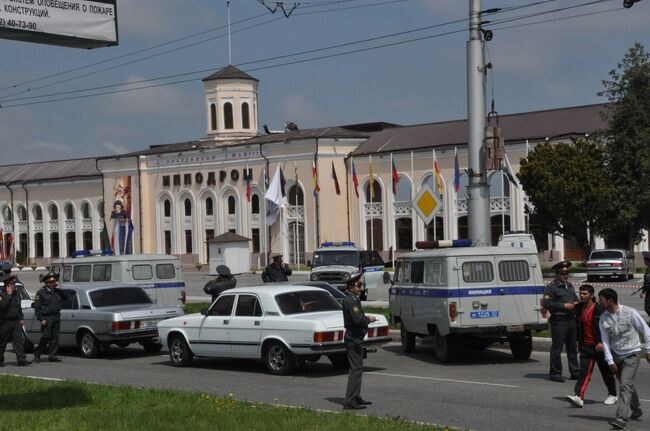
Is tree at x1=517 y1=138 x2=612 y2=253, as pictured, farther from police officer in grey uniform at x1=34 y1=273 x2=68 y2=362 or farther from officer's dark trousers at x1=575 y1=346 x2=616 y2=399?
officer's dark trousers at x1=575 y1=346 x2=616 y2=399

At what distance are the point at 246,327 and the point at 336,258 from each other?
67.4 ft

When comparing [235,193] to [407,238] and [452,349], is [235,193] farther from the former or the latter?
[452,349]

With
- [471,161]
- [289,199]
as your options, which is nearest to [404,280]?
[471,161]

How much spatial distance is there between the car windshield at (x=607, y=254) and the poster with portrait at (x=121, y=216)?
48.1 meters

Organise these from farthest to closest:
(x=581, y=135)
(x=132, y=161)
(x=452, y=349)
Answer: (x=132, y=161) < (x=581, y=135) < (x=452, y=349)

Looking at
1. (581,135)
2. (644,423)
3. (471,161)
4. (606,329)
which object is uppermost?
(581,135)

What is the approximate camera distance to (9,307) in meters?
20.8

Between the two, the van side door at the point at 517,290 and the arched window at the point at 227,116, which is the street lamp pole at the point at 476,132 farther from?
the arched window at the point at 227,116

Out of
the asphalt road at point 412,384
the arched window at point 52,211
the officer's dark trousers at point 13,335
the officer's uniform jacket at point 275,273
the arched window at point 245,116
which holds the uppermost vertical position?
the arched window at point 245,116

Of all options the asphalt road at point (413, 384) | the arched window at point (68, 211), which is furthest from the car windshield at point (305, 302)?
the arched window at point (68, 211)

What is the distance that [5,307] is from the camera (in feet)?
67.9

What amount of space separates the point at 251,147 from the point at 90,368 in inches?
2575

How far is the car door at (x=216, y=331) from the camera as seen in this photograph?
19.6m

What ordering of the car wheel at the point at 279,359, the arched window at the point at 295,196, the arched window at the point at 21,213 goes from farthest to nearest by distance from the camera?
the arched window at the point at 21,213
the arched window at the point at 295,196
the car wheel at the point at 279,359
